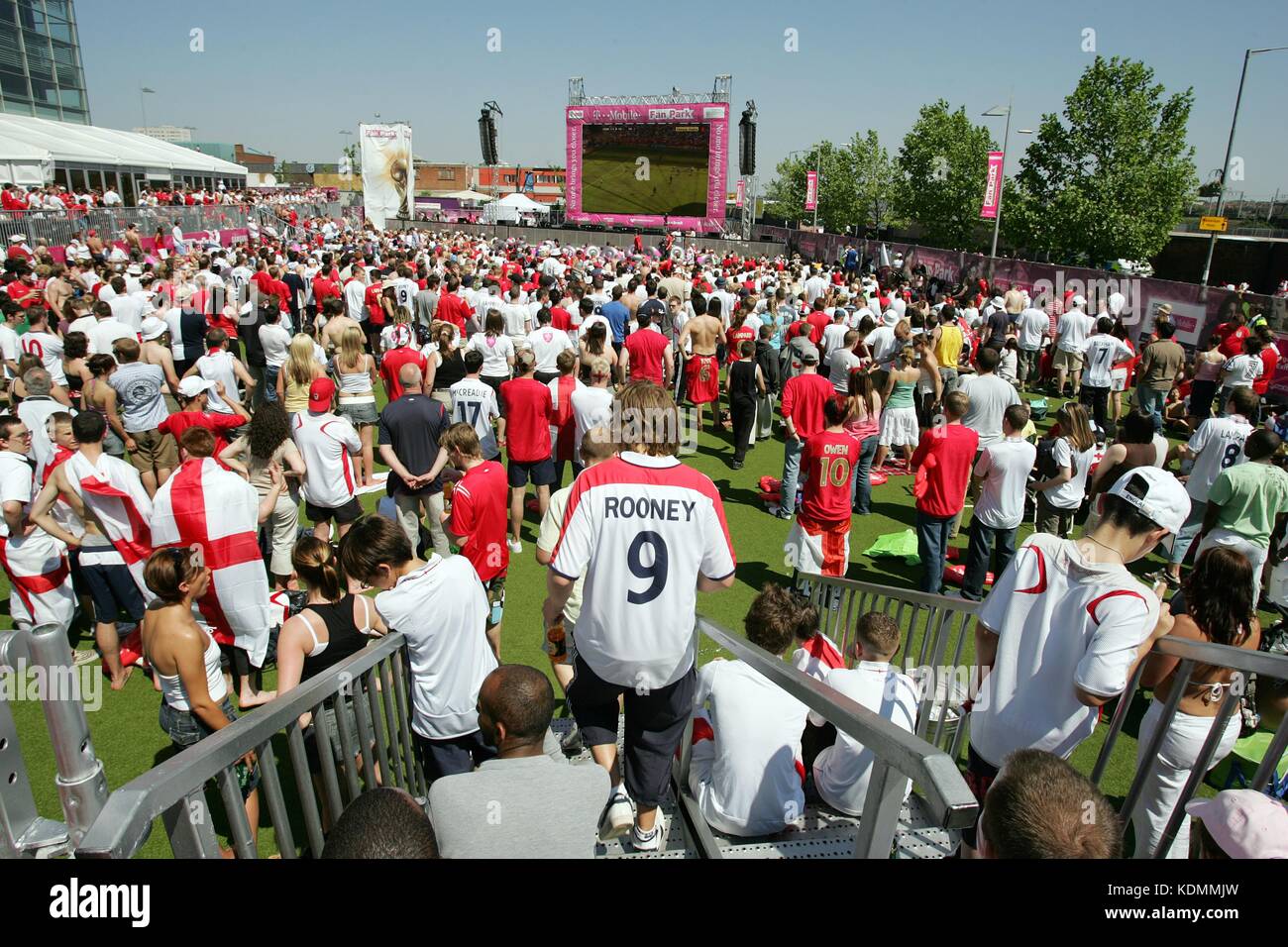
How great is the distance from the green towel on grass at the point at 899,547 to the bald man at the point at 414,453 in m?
4.27

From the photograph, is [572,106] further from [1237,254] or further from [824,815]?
[824,815]

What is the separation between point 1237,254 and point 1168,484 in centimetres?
3211

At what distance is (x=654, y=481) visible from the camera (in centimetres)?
266

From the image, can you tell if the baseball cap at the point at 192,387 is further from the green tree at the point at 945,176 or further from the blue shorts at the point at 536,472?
the green tree at the point at 945,176

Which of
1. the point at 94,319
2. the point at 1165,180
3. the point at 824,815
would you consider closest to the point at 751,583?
→ the point at 824,815

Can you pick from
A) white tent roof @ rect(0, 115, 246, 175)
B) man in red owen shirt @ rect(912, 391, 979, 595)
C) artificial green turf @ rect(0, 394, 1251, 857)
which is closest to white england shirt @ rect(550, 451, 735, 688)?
artificial green turf @ rect(0, 394, 1251, 857)

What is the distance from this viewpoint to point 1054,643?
258 centimetres

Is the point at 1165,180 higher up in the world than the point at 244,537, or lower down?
higher up

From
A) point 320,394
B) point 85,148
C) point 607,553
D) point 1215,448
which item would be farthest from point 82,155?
point 1215,448

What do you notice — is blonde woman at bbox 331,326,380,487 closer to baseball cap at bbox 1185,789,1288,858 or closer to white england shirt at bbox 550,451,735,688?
white england shirt at bbox 550,451,735,688

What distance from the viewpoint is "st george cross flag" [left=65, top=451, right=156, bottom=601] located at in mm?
4617

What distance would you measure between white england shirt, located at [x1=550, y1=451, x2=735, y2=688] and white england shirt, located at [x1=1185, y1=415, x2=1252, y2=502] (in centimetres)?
580

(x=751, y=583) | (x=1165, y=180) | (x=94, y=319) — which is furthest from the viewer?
(x=1165, y=180)

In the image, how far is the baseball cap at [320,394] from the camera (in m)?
5.82
